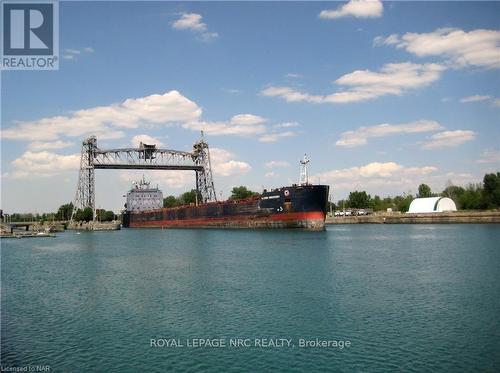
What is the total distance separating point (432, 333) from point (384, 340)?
1.82 metres

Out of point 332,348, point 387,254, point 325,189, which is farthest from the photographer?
point 325,189

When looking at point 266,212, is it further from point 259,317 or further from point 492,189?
point 492,189

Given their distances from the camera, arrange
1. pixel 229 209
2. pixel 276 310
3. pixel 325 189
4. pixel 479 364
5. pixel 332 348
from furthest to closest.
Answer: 1. pixel 229 209
2. pixel 325 189
3. pixel 276 310
4. pixel 332 348
5. pixel 479 364

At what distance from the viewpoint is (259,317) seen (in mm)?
17406

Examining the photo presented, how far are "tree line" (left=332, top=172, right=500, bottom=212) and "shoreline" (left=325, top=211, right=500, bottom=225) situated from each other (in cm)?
715

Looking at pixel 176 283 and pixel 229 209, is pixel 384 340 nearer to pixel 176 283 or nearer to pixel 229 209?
pixel 176 283

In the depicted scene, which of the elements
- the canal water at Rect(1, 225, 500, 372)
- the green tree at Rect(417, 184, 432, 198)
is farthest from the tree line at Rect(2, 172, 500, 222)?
the canal water at Rect(1, 225, 500, 372)

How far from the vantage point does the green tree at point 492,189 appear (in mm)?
94250

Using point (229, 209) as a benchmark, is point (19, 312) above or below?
below

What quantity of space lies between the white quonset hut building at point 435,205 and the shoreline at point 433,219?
6704 mm

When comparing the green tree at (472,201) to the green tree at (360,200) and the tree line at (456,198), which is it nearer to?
the tree line at (456,198)

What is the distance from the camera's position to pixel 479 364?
1243 cm

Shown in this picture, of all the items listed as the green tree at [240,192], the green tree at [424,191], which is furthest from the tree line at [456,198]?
the green tree at [240,192]

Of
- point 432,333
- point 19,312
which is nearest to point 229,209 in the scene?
point 19,312
